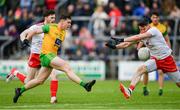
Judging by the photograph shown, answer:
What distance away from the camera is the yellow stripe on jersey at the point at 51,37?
1786cm

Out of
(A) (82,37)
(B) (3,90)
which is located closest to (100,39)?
(A) (82,37)

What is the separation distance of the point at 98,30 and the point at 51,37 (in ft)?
49.9

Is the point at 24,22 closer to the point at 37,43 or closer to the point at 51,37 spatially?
the point at 37,43

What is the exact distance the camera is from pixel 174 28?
32594mm

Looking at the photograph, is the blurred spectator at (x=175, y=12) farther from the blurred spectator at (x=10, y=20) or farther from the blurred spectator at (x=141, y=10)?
the blurred spectator at (x=10, y=20)

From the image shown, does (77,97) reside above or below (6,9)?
below

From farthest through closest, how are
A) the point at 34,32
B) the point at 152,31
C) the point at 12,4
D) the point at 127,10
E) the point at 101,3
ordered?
the point at 12,4 → the point at 101,3 → the point at 127,10 → the point at 152,31 → the point at 34,32

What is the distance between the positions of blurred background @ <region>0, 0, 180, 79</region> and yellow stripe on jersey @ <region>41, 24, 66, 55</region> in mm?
14200

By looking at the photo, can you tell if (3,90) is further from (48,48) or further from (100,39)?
(100,39)

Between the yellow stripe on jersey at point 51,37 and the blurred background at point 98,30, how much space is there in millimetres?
14200

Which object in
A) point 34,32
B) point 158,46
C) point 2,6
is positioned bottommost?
point 158,46

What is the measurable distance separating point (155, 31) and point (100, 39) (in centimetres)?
1420

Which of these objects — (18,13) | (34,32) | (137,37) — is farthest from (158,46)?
(18,13)

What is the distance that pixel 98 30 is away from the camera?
3303cm
